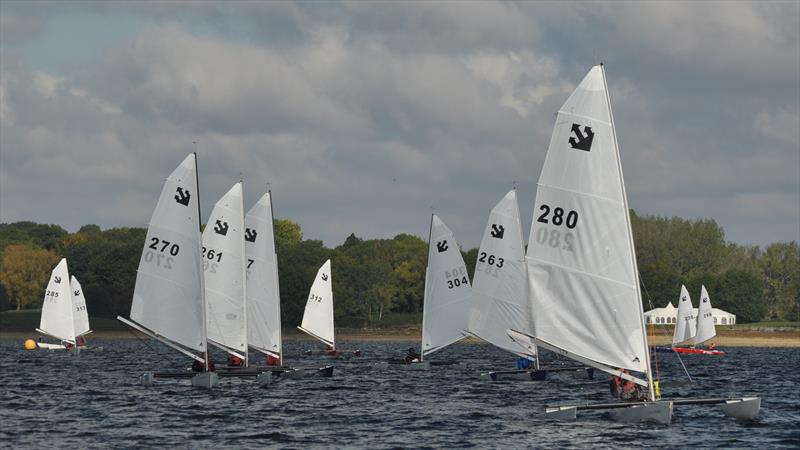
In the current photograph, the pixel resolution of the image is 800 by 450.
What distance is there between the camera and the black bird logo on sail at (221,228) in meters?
59.9

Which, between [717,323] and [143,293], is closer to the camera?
[143,293]

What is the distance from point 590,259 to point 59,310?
246 ft

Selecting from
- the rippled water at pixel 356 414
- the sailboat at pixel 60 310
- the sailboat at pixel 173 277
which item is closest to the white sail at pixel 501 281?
the rippled water at pixel 356 414

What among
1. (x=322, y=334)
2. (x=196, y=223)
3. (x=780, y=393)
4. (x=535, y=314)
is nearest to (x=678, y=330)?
(x=322, y=334)

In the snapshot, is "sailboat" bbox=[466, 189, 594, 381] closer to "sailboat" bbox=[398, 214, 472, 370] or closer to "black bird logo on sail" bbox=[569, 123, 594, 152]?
"sailboat" bbox=[398, 214, 472, 370]

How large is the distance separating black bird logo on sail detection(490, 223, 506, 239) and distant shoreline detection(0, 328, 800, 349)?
87561 mm

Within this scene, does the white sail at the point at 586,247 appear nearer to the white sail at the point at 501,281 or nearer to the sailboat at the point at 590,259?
the sailboat at the point at 590,259

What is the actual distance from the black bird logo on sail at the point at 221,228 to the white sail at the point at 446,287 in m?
17.8

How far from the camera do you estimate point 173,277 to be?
53.6m

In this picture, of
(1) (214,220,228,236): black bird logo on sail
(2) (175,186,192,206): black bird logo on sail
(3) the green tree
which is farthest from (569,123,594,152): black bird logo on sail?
A: (3) the green tree

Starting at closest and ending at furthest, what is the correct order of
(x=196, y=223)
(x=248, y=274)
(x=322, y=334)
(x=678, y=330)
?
1. (x=196, y=223)
2. (x=248, y=274)
3. (x=322, y=334)
4. (x=678, y=330)

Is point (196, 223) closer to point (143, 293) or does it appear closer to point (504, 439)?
point (143, 293)

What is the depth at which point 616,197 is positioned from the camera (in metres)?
37.8

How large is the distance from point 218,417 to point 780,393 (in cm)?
2844
